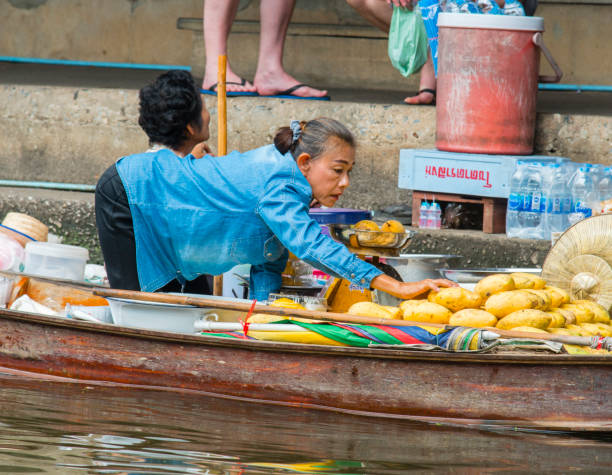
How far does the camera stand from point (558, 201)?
6145mm

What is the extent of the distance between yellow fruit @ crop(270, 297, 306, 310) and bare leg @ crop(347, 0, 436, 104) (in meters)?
2.72

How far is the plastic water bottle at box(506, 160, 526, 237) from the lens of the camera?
615 centimetres

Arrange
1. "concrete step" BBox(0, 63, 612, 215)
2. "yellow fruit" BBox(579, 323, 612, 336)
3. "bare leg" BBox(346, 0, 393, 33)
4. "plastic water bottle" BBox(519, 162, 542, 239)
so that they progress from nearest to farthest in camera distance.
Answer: "yellow fruit" BBox(579, 323, 612, 336) < "plastic water bottle" BBox(519, 162, 542, 239) < "concrete step" BBox(0, 63, 612, 215) < "bare leg" BBox(346, 0, 393, 33)

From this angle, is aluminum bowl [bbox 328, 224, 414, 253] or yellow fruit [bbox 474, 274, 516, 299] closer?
yellow fruit [bbox 474, 274, 516, 299]

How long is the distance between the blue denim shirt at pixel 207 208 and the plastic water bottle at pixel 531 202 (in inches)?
74.7

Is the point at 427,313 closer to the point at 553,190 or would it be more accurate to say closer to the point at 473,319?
the point at 473,319

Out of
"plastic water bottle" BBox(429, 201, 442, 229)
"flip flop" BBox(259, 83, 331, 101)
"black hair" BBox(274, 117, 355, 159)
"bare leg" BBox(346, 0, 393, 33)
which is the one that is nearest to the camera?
"black hair" BBox(274, 117, 355, 159)

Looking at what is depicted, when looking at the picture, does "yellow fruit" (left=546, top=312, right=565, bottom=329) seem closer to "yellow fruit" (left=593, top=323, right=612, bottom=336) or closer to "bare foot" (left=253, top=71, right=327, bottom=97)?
"yellow fruit" (left=593, top=323, right=612, bottom=336)

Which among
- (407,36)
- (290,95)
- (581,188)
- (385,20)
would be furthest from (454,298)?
(290,95)

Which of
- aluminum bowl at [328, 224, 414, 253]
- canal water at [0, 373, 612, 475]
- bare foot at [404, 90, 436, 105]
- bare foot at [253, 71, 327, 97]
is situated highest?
bare foot at [253, 71, 327, 97]

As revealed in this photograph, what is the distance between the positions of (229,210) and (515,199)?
2.14 m

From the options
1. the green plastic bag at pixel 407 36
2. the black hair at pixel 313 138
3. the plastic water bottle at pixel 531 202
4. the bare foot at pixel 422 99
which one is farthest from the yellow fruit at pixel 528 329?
the bare foot at pixel 422 99

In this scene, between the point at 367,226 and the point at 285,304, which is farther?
the point at 367,226

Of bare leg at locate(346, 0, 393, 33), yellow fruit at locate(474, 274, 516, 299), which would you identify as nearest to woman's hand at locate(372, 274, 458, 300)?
yellow fruit at locate(474, 274, 516, 299)
